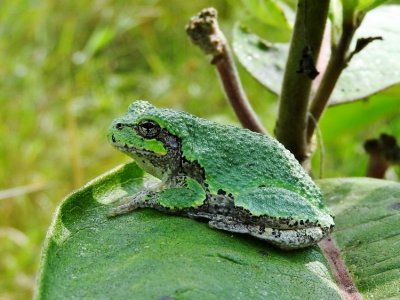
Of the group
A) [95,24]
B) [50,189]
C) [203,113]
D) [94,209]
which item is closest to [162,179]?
[94,209]

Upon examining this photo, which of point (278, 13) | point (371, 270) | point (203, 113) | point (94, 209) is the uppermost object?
point (278, 13)

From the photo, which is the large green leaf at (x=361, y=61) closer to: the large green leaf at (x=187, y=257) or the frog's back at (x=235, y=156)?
the frog's back at (x=235, y=156)

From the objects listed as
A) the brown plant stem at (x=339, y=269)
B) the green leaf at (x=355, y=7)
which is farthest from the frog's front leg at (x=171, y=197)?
the green leaf at (x=355, y=7)

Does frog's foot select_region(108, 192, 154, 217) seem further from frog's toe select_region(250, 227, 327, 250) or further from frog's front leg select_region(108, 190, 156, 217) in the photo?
frog's toe select_region(250, 227, 327, 250)

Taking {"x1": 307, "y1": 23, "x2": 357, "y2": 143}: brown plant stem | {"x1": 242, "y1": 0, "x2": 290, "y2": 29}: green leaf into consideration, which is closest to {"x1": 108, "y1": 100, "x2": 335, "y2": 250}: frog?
{"x1": 307, "y1": 23, "x2": 357, "y2": 143}: brown plant stem

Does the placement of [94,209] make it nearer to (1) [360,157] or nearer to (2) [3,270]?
(2) [3,270]

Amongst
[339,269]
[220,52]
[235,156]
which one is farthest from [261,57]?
[339,269]
